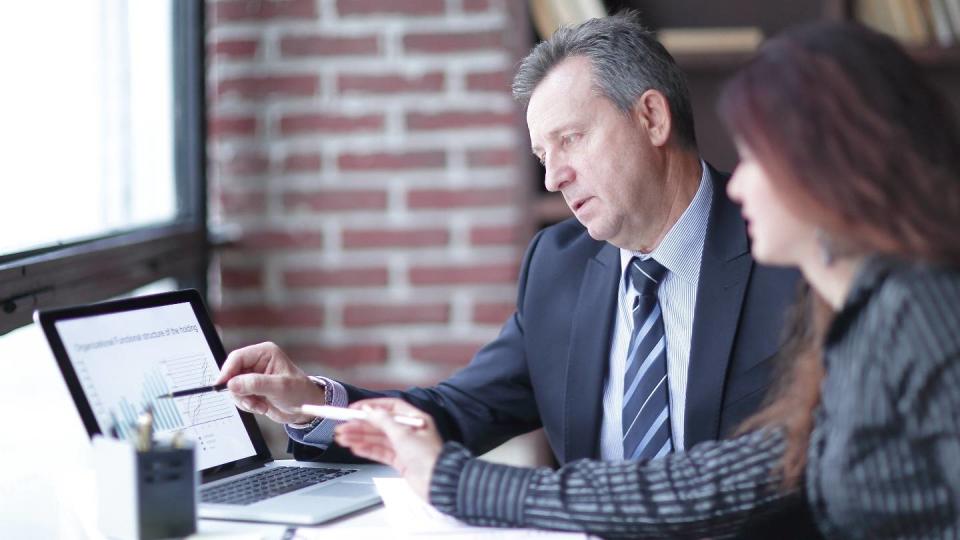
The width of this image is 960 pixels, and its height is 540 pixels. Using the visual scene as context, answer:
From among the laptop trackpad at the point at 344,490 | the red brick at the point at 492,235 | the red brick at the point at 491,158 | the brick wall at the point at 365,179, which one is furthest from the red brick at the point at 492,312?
the laptop trackpad at the point at 344,490

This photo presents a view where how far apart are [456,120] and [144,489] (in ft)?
5.10

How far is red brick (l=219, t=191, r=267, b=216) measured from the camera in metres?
2.59

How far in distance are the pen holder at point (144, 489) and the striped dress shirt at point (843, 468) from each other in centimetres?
25

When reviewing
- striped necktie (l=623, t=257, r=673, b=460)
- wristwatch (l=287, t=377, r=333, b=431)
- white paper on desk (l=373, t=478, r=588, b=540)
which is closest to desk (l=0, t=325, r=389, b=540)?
white paper on desk (l=373, t=478, r=588, b=540)

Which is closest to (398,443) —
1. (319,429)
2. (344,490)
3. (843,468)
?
(344,490)

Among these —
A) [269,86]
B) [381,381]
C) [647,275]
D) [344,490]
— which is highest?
[269,86]

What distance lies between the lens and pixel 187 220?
2.53m

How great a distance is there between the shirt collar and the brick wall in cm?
87

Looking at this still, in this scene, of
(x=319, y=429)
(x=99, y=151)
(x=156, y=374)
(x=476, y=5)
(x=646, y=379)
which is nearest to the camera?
(x=156, y=374)

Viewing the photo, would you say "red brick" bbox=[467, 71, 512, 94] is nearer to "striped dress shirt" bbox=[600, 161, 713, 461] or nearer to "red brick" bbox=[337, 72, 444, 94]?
"red brick" bbox=[337, 72, 444, 94]

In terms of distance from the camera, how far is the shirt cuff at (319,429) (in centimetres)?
148

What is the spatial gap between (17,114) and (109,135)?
0.43 meters

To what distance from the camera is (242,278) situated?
260 centimetres

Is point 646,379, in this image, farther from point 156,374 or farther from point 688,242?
point 156,374
